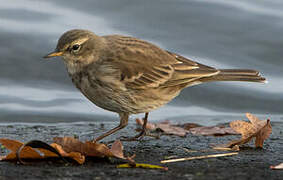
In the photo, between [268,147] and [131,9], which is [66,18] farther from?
[268,147]

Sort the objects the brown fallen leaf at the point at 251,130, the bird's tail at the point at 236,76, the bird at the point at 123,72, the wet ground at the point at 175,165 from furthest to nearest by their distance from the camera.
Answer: the bird's tail at the point at 236,76 → the bird at the point at 123,72 → the brown fallen leaf at the point at 251,130 → the wet ground at the point at 175,165

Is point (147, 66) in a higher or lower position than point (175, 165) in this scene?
higher

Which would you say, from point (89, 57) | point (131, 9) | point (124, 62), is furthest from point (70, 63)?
point (131, 9)

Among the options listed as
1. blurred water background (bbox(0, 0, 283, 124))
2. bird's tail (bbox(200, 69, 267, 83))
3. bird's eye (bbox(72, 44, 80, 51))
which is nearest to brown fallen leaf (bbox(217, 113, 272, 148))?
bird's tail (bbox(200, 69, 267, 83))

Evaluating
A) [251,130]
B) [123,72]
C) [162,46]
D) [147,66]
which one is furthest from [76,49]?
[162,46]

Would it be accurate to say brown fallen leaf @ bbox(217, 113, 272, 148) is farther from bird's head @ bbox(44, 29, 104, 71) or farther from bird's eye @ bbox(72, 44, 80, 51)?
bird's eye @ bbox(72, 44, 80, 51)

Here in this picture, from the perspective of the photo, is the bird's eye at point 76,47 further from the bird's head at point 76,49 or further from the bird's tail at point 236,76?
the bird's tail at point 236,76

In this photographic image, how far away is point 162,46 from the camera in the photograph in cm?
1137

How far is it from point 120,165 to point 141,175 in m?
0.34

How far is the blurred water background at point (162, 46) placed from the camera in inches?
393

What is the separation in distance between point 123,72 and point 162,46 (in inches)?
206

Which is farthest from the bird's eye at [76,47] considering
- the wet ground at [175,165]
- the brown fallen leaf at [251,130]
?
the brown fallen leaf at [251,130]

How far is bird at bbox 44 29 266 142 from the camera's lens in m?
6.04

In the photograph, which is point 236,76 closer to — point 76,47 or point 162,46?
point 76,47
